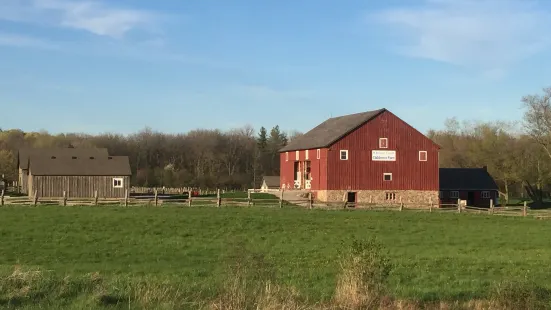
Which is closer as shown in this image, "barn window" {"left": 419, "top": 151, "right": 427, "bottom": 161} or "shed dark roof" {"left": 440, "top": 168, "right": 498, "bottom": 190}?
"barn window" {"left": 419, "top": 151, "right": 427, "bottom": 161}

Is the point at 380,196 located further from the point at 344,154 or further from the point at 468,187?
the point at 468,187

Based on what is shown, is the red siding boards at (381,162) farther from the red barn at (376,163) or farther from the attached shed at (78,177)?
the attached shed at (78,177)

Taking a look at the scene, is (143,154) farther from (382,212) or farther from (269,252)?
(269,252)

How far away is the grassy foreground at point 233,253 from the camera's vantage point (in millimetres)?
10031

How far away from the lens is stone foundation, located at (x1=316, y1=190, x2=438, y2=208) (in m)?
51.8

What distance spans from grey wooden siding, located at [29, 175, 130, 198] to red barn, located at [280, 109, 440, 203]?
18.5 metres

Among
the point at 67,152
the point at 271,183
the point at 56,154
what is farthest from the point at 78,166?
the point at 271,183

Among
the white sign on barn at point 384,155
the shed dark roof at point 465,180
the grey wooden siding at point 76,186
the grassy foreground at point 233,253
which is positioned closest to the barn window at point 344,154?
the white sign on barn at point 384,155

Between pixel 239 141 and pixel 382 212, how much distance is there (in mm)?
83508

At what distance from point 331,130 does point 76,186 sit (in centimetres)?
2362

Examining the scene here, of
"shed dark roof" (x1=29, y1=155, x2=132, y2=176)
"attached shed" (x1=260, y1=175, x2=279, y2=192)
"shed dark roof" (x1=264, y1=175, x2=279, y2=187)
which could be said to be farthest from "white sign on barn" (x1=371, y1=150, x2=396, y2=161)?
"shed dark roof" (x1=264, y1=175, x2=279, y2=187)

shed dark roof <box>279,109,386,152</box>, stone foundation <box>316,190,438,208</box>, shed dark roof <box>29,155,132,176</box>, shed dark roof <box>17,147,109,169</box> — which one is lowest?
stone foundation <box>316,190,438,208</box>

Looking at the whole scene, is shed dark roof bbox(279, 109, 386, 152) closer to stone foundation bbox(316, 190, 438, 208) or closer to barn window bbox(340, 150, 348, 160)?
barn window bbox(340, 150, 348, 160)

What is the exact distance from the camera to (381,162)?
52875 mm
